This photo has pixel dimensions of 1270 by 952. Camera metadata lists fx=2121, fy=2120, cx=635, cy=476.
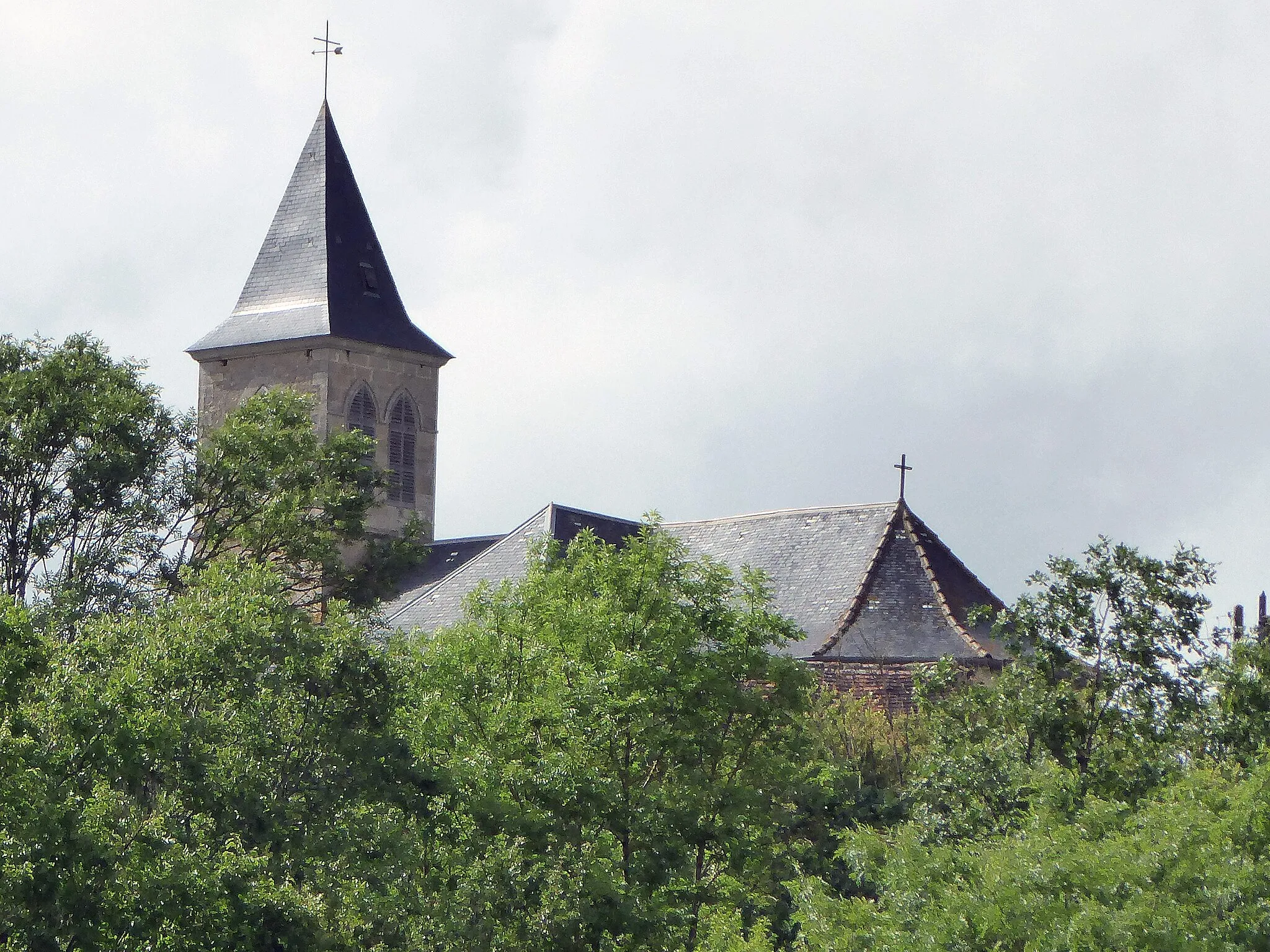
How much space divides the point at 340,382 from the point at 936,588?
760 inches

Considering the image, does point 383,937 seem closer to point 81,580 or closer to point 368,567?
point 81,580

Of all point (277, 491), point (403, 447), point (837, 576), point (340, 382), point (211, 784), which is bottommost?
point (211, 784)

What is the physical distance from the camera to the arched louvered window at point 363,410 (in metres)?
51.3

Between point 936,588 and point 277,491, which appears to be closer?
point 277,491

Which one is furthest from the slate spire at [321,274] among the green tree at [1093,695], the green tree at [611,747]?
the green tree at [1093,695]

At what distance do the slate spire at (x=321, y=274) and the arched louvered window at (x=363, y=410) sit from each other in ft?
4.19

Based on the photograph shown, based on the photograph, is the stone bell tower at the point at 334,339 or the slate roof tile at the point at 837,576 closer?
the slate roof tile at the point at 837,576

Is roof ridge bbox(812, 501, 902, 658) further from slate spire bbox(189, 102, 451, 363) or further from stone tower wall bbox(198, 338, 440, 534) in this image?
slate spire bbox(189, 102, 451, 363)

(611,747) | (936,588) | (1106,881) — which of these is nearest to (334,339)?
(936,588)

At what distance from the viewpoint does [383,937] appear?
1695 cm

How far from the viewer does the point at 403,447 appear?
52719 millimetres

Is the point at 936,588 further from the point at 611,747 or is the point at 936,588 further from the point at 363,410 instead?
the point at 363,410

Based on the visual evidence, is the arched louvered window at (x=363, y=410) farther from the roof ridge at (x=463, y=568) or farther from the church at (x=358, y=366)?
the roof ridge at (x=463, y=568)

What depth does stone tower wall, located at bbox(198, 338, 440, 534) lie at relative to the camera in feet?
167
